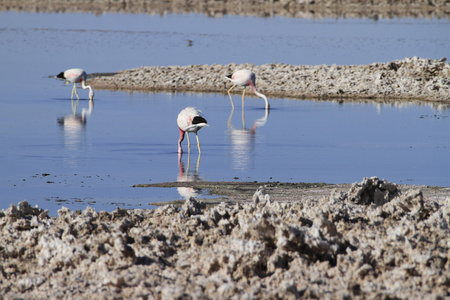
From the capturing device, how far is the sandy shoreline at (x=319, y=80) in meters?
26.2

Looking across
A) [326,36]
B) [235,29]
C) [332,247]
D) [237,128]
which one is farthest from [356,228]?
[235,29]

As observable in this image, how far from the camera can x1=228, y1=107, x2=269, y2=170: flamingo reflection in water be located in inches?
541

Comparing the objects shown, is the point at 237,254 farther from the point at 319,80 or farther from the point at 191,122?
the point at 319,80

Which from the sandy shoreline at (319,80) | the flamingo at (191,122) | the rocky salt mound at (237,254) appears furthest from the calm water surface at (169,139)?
the rocky salt mound at (237,254)

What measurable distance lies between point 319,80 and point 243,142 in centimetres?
1212

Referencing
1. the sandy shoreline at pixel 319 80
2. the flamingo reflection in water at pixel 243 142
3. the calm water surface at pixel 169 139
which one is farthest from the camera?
the sandy shoreline at pixel 319 80

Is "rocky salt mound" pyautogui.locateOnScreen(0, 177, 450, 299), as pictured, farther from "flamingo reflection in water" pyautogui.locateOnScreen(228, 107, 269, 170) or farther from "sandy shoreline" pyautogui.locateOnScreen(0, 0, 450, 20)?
"sandy shoreline" pyautogui.locateOnScreen(0, 0, 450, 20)

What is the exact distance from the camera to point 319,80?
27.7 m

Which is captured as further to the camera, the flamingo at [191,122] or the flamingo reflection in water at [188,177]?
the flamingo at [191,122]

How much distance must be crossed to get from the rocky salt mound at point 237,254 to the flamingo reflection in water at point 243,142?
20.3 ft

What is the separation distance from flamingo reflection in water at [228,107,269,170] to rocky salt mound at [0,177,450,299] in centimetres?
617

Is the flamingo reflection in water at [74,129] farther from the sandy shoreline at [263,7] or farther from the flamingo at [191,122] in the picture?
the sandy shoreline at [263,7]

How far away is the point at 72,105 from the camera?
2338cm

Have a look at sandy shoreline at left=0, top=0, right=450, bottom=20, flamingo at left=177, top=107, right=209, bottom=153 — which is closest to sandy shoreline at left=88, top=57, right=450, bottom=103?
flamingo at left=177, top=107, right=209, bottom=153
